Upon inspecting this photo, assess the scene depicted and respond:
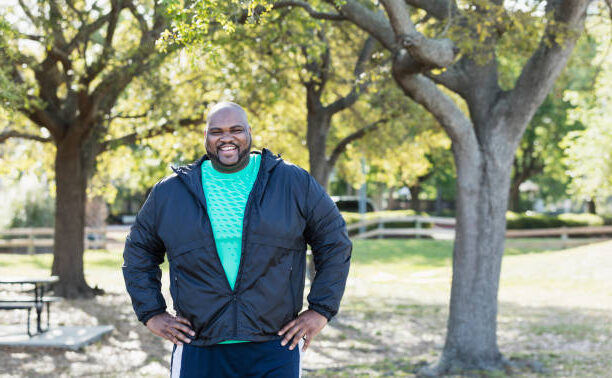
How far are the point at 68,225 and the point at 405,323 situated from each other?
6.63m

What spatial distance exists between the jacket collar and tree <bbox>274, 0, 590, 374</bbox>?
15.5 ft

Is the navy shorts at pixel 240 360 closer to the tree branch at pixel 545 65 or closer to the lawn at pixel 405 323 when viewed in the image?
the lawn at pixel 405 323

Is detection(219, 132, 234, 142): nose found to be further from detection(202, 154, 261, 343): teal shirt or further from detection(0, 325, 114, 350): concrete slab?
detection(0, 325, 114, 350): concrete slab

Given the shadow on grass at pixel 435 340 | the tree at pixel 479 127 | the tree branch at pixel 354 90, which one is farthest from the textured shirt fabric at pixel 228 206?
the tree branch at pixel 354 90

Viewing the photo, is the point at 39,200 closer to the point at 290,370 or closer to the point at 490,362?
the point at 490,362

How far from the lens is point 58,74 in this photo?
43.8 ft

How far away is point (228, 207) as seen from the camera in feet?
10.5

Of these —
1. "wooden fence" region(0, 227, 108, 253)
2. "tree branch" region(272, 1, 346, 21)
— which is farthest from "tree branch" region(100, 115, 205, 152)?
"wooden fence" region(0, 227, 108, 253)

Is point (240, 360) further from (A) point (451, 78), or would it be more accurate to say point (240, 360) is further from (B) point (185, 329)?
(A) point (451, 78)

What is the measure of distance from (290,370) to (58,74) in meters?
11.5

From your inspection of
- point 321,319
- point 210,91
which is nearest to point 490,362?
point 321,319

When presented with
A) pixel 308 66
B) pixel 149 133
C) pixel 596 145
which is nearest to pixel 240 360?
pixel 308 66

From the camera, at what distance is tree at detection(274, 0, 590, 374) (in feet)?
26.1

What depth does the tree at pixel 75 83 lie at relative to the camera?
1188 cm
